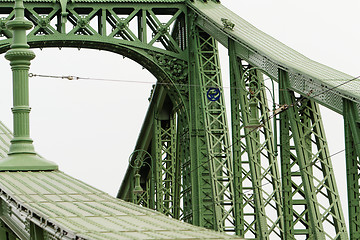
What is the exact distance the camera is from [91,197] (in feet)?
72.7

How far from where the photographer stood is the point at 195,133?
138 feet

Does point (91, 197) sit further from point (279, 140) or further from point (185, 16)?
point (185, 16)

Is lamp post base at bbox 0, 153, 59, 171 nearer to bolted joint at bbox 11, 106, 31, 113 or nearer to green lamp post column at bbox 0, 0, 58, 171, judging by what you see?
green lamp post column at bbox 0, 0, 58, 171

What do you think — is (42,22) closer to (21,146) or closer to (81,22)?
(81,22)

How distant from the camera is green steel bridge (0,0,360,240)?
21172 millimetres

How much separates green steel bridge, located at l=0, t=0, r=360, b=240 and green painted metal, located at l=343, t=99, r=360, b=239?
0.03 m

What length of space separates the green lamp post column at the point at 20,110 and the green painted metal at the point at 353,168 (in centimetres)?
581

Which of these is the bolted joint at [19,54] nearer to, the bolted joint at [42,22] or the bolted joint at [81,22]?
the bolted joint at [42,22]

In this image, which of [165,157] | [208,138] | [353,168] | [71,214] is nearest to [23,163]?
[71,214]

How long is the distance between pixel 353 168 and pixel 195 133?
17088 mm

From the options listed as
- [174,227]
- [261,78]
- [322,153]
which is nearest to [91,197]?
[174,227]

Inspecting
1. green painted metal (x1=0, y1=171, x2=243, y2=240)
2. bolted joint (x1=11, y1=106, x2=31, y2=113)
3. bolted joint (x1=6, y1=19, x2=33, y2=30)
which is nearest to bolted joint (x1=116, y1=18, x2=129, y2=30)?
bolted joint (x1=6, y1=19, x2=33, y2=30)

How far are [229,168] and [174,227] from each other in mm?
21969

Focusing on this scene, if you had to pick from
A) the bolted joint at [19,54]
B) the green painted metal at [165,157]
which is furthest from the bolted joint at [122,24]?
the bolted joint at [19,54]
